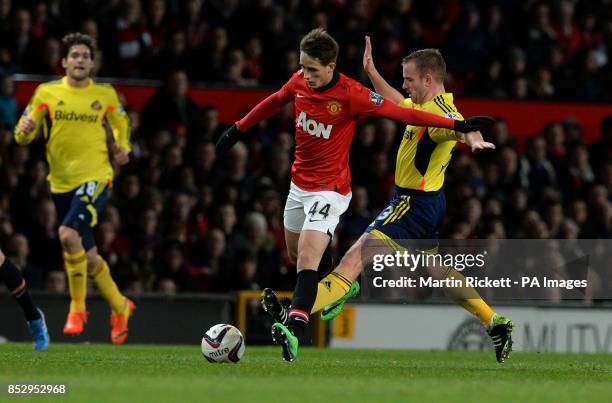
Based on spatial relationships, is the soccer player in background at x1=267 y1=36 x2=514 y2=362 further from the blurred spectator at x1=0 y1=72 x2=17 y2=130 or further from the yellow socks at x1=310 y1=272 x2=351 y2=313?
the blurred spectator at x1=0 y1=72 x2=17 y2=130

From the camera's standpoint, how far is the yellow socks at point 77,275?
10562 millimetres

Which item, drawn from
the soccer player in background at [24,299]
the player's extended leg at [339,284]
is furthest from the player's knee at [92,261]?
the player's extended leg at [339,284]

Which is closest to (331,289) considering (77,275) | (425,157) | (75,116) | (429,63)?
(425,157)

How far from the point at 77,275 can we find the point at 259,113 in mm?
2642

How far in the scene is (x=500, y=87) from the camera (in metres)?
16.7

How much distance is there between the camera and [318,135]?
28.0 feet

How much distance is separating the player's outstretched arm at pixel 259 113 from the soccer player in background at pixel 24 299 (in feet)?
6.34

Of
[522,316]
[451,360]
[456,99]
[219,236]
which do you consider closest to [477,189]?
[456,99]

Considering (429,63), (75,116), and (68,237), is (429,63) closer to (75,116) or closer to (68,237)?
(75,116)

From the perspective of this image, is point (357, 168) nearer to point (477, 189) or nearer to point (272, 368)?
point (477, 189)

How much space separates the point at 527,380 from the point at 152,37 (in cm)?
860

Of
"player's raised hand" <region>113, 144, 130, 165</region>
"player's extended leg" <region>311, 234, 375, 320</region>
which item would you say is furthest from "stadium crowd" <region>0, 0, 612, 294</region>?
"player's extended leg" <region>311, 234, 375, 320</region>

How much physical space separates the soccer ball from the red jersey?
1051 mm

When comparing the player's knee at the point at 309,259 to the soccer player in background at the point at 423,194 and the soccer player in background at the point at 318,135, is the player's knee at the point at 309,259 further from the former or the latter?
the soccer player in background at the point at 423,194
